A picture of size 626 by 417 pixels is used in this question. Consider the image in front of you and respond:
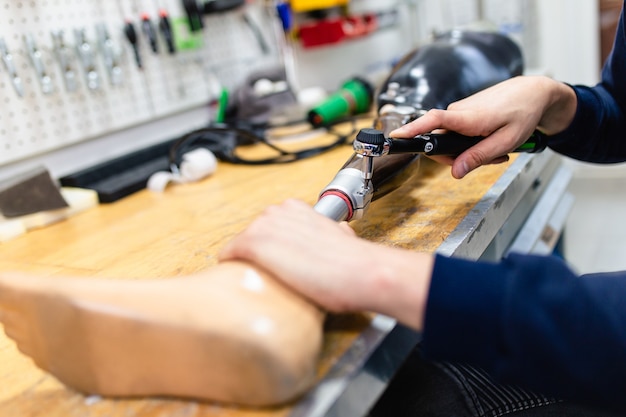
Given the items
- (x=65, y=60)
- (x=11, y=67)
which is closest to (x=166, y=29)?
(x=65, y=60)

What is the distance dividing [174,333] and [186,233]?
40 cm

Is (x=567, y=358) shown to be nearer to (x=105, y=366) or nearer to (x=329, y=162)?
(x=105, y=366)

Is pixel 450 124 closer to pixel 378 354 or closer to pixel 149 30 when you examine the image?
pixel 378 354

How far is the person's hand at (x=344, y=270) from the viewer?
44 centimetres

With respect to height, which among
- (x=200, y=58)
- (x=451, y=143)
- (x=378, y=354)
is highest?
(x=200, y=58)

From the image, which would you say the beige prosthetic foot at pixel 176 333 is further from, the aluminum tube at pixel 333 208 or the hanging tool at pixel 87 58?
the hanging tool at pixel 87 58

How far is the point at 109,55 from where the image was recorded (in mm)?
1097

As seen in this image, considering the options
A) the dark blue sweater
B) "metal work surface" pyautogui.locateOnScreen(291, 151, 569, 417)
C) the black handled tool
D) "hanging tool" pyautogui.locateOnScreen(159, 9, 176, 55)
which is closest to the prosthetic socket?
the black handled tool

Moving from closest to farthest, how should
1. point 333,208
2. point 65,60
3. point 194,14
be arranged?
1. point 333,208
2. point 65,60
3. point 194,14

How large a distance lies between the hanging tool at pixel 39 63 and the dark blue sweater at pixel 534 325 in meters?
0.87

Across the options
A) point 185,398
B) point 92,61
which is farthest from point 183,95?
point 185,398

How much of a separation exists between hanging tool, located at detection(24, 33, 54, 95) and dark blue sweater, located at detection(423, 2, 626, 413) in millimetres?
867

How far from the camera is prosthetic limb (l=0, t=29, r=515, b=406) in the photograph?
0.39m

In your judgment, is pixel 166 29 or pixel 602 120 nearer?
pixel 602 120
